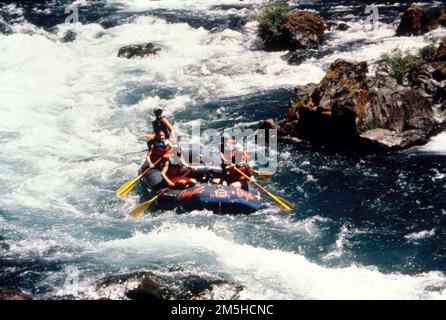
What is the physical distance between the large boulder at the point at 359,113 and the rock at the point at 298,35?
5167 millimetres

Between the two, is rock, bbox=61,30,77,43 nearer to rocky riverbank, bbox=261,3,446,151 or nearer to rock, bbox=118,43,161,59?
rock, bbox=118,43,161,59

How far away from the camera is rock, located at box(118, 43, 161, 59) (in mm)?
18969

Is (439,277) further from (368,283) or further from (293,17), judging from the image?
(293,17)

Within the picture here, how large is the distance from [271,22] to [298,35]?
127 centimetres

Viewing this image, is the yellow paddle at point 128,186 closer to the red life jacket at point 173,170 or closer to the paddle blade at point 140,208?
the red life jacket at point 173,170

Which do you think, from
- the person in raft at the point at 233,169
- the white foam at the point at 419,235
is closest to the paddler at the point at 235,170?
the person in raft at the point at 233,169

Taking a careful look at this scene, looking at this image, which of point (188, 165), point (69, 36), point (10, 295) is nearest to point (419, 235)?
point (188, 165)

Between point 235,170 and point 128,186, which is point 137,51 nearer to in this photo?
point 128,186

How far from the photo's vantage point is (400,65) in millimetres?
14164

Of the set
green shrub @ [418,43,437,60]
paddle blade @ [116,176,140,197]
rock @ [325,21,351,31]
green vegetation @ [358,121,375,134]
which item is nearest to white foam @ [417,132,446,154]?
green vegetation @ [358,121,375,134]

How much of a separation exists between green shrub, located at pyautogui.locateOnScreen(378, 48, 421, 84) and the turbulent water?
1886mm

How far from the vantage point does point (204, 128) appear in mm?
A: 13633

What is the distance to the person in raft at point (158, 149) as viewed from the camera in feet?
34.6

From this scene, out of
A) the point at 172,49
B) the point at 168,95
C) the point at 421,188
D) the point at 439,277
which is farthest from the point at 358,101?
the point at 172,49
